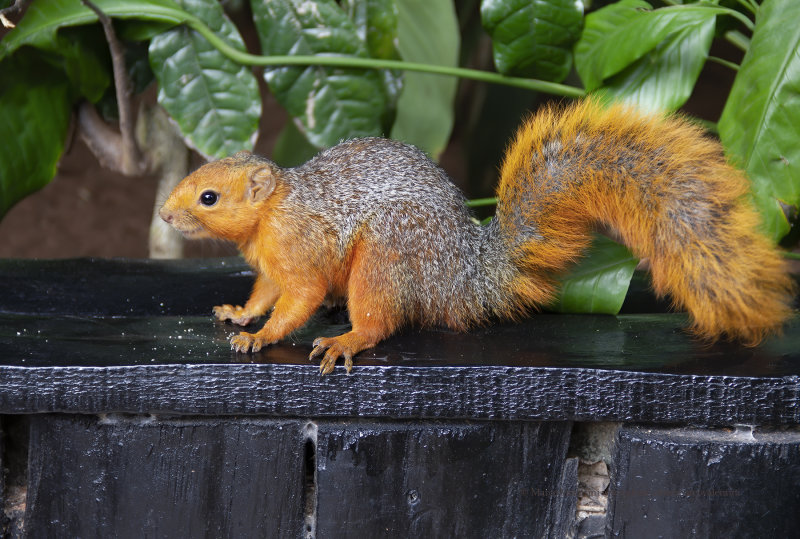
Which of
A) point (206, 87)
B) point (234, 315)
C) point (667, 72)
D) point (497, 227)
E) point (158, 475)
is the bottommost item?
point (158, 475)

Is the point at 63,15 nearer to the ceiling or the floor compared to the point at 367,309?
nearer to the ceiling

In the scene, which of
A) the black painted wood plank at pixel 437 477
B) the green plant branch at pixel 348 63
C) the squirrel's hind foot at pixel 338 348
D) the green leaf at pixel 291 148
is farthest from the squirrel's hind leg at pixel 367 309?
the green leaf at pixel 291 148

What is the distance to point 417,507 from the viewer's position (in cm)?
96

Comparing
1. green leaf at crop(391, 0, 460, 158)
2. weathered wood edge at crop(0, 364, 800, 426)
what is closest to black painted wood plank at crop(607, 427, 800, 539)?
weathered wood edge at crop(0, 364, 800, 426)

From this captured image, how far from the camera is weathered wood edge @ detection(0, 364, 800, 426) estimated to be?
3.00 feet

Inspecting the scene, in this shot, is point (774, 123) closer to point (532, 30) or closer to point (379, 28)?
point (532, 30)

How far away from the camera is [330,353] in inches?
37.4

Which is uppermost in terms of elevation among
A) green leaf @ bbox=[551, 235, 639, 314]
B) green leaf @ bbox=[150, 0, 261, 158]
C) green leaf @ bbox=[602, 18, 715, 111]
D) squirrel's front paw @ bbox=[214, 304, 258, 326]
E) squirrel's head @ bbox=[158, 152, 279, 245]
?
green leaf @ bbox=[602, 18, 715, 111]

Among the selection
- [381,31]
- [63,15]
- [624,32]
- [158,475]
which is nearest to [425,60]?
[381,31]

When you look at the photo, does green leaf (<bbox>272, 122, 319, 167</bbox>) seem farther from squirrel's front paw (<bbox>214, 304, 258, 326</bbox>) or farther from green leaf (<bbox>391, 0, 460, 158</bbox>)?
squirrel's front paw (<bbox>214, 304, 258, 326</bbox>)

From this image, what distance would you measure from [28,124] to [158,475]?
30.3 inches

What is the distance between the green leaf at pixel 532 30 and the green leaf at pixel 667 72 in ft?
0.34

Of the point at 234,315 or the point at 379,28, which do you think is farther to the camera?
the point at 379,28

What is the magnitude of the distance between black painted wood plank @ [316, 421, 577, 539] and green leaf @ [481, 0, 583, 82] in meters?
0.70
